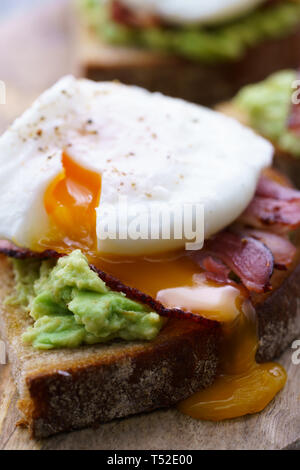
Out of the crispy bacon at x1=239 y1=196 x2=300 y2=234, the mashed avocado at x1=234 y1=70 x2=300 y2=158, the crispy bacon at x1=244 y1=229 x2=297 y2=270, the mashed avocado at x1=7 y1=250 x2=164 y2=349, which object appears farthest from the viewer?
the mashed avocado at x1=234 y1=70 x2=300 y2=158

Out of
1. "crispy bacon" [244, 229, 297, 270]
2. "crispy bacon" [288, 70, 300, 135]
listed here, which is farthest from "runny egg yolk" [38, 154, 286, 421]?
"crispy bacon" [288, 70, 300, 135]

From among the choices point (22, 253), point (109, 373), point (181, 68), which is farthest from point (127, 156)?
point (181, 68)

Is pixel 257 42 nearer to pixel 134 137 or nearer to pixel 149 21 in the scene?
pixel 149 21

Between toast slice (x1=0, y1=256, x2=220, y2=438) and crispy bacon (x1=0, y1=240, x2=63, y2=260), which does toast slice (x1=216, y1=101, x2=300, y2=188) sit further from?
crispy bacon (x1=0, y1=240, x2=63, y2=260)

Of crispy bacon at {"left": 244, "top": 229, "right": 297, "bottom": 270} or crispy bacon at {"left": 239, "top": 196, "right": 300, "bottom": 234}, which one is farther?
crispy bacon at {"left": 239, "top": 196, "right": 300, "bottom": 234}

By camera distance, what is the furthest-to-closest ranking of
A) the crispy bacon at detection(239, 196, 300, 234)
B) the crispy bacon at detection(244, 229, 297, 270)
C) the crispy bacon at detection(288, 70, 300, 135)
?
the crispy bacon at detection(288, 70, 300, 135) → the crispy bacon at detection(239, 196, 300, 234) → the crispy bacon at detection(244, 229, 297, 270)

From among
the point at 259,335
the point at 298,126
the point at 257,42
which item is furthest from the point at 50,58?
the point at 259,335

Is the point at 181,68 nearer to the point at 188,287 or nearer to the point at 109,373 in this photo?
the point at 188,287
